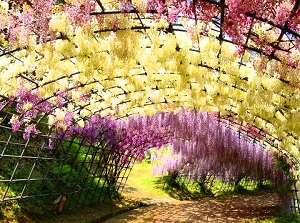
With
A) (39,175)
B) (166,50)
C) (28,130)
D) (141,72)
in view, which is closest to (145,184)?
(39,175)

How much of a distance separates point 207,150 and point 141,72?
24.9 ft

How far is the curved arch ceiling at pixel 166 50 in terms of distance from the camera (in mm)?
3031

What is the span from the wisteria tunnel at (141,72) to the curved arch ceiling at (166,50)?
0.01m

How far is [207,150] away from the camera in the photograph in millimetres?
13188

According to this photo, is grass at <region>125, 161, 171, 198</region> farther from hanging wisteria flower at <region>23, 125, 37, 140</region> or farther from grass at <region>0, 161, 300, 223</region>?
hanging wisteria flower at <region>23, 125, 37, 140</region>

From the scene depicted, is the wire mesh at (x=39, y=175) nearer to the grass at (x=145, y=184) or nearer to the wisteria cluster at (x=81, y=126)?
the wisteria cluster at (x=81, y=126)

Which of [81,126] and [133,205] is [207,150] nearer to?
[133,205]

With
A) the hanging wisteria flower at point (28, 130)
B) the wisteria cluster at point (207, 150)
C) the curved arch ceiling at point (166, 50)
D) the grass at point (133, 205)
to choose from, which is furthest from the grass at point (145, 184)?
the curved arch ceiling at point (166, 50)

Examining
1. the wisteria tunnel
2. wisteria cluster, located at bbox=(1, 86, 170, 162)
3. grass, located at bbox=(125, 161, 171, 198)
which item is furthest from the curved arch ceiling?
grass, located at bbox=(125, 161, 171, 198)

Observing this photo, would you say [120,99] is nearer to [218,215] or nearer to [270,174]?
[218,215]

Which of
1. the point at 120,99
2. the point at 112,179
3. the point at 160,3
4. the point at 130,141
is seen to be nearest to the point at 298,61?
the point at 160,3

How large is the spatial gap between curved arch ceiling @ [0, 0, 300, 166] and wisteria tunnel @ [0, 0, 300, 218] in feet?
0.04

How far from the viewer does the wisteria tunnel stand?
310 centimetres

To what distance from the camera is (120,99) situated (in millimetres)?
8023
